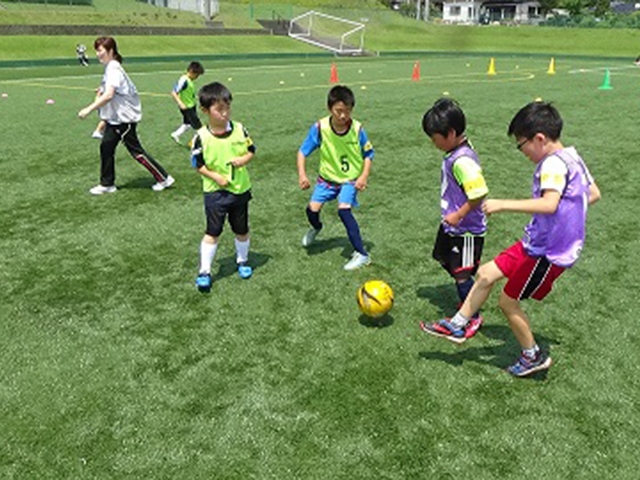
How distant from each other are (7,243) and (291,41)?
40025 mm

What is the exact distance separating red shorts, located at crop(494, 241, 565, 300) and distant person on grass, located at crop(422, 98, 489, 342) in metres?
0.40

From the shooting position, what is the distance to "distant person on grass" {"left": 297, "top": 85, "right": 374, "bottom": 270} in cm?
550

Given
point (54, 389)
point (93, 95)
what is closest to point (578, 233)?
point (54, 389)

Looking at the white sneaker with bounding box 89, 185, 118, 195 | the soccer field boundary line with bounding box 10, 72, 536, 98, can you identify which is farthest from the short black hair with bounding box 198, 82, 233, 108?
the soccer field boundary line with bounding box 10, 72, 536, 98

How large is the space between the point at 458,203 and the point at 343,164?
61.0 inches

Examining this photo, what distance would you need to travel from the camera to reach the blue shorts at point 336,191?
220 inches

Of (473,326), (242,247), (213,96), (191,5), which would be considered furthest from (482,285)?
(191,5)

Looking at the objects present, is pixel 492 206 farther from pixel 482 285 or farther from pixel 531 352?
pixel 531 352

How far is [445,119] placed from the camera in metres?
3.96

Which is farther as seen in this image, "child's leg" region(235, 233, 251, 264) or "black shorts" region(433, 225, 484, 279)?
"child's leg" region(235, 233, 251, 264)

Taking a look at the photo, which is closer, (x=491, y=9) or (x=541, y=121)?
(x=541, y=121)

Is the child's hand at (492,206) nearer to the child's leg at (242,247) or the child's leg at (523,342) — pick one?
the child's leg at (523,342)

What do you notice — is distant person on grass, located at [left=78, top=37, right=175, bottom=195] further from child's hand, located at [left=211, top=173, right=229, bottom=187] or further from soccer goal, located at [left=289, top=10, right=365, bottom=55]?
soccer goal, located at [left=289, top=10, right=365, bottom=55]

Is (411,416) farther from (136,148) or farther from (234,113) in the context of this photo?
(234,113)
